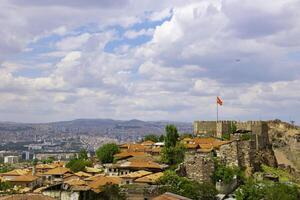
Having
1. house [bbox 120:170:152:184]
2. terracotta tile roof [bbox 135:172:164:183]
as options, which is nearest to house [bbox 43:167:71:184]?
house [bbox 120:170:152:184]

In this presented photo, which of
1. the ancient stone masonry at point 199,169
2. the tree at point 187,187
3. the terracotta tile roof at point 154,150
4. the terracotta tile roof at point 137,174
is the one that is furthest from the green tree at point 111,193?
the terracotta tile roof at point 154,150

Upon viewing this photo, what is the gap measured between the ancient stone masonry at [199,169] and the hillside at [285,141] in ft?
71.1

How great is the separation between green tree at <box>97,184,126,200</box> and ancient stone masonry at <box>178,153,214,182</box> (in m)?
11.7

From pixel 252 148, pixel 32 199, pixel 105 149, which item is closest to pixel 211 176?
pixel 252 148

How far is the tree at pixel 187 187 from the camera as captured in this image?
41594mm

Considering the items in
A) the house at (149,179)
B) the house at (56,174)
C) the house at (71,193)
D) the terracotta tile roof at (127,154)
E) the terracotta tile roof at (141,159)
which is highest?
the terracotta tile roof at (127,154)

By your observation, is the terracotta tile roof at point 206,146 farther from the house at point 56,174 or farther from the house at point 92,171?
the house at point 56,174

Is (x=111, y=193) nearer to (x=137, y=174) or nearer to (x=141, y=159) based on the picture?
(x=137, y=174)

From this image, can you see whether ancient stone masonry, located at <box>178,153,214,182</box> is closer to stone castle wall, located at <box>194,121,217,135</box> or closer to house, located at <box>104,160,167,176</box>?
house, located at <box>104,160,167,176</box>

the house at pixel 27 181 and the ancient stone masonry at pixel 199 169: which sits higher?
the ancient stone masonry at pixel 199 169

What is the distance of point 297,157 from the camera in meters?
74.1

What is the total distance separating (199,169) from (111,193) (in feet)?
46.5

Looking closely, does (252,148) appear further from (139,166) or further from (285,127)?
(285,127)

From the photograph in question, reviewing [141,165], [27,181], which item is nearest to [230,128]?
[141,165]
